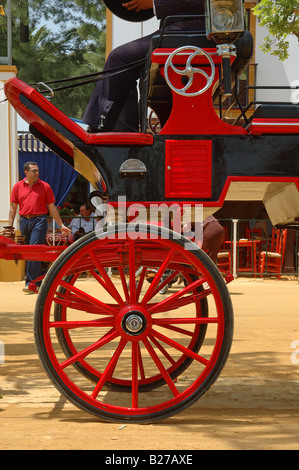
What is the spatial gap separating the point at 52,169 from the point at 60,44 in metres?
10.2

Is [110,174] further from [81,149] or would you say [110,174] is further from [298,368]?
[298,368]

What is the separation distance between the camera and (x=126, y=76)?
391 centimetres

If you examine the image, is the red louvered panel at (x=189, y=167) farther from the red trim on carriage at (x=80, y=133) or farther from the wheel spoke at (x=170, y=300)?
the wheel spoke at (x=170, y=300)

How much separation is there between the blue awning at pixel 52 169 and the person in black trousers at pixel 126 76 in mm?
11040

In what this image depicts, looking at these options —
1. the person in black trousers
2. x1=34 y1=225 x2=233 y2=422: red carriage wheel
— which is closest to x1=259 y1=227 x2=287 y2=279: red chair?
the person in black trousers

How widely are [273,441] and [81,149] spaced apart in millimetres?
1735

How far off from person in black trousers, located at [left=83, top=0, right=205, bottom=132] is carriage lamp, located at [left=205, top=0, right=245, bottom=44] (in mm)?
329

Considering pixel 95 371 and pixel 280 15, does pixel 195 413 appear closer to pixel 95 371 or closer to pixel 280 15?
pixel 95 371

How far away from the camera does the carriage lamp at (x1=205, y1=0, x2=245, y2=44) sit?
11.1 ft

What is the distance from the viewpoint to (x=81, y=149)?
3494 millimetres

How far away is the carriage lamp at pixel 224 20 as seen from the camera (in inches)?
133

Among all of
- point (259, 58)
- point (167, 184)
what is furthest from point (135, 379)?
point (259, 58)
